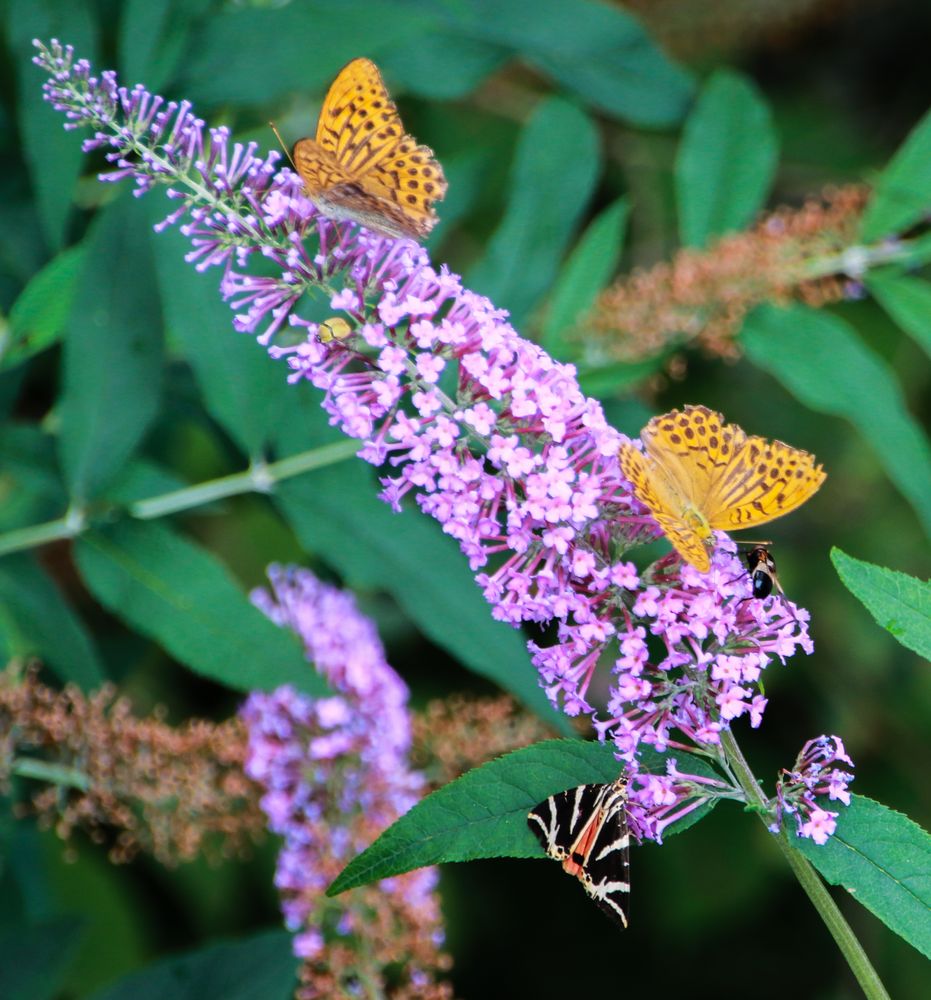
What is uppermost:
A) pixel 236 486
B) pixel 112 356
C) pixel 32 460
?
pixel 112 356

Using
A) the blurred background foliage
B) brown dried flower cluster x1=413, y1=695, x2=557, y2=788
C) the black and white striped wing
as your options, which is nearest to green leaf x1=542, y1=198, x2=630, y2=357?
the blurred background foliage

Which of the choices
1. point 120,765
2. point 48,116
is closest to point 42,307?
point 48,116

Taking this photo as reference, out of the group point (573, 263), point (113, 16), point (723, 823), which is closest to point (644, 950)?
point (723, 823)

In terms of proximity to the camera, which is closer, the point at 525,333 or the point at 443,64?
the point at 443,64

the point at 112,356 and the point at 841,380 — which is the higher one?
the point at 841,380

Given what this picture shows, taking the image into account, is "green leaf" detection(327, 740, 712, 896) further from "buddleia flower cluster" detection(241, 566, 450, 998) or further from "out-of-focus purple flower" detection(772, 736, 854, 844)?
"buddleia flower cluster" detection(241, 566, 450, 998)

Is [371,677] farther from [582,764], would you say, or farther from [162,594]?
[582,764]

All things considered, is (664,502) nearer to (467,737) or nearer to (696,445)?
(696,445)
